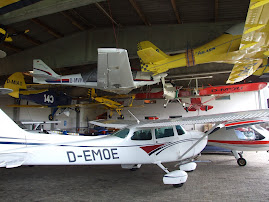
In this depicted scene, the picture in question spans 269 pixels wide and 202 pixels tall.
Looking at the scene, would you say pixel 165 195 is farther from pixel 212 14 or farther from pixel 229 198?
pixel 212 14

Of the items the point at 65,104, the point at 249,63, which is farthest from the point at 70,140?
the point at 65,104

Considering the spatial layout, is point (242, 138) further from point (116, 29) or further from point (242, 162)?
point (116, 29)

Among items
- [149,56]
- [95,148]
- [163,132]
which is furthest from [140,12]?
[95,148]

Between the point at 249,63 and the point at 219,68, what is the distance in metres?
3.95

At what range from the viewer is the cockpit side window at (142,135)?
5102 millimetres

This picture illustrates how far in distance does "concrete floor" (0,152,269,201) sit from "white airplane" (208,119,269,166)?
23.2 inches

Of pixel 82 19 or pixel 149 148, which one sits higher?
pixel 82 19

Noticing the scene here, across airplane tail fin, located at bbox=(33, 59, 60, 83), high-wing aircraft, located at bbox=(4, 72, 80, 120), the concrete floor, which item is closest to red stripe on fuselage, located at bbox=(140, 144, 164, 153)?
the concrete floor

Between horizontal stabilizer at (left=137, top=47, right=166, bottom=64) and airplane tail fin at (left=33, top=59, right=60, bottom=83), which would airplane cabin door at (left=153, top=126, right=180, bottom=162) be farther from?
airplane tail fin at (left=33, top=59, right=60, bottom=83)

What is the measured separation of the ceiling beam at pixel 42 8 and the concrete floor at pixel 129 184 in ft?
13.2

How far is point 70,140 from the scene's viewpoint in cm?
454

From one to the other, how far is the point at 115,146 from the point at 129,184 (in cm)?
103

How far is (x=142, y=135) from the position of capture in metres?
5.16

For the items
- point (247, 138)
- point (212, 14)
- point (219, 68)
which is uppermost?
point (212, 14)
